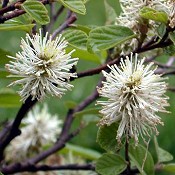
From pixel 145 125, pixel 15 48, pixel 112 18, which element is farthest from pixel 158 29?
pixel 15 48

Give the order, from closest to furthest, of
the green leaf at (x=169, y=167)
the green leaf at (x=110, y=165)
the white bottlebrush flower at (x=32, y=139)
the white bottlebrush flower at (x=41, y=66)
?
the white bottlebrush flower at (x=41, y=66), the green leaf at (x=110, y=165), the green leaf at (x=169, y=167), the white bottlebrush flower at (x=32, y=139)

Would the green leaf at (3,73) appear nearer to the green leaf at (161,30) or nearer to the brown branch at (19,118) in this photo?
the brown branch at (19,118)

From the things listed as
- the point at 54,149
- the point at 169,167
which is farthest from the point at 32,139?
the point at 169,167

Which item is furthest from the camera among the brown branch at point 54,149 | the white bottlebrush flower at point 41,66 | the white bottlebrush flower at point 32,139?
the white bottlebrush flower at point 32,139

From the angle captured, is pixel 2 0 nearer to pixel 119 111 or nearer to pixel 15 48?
pixel 119 111

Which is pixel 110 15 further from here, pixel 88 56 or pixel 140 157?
pixel 140 157

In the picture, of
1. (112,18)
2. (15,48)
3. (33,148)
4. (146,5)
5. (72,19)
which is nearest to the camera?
(146,5)

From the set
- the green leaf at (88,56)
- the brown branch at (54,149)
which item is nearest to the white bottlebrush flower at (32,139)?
the brown branch at (54,149)
